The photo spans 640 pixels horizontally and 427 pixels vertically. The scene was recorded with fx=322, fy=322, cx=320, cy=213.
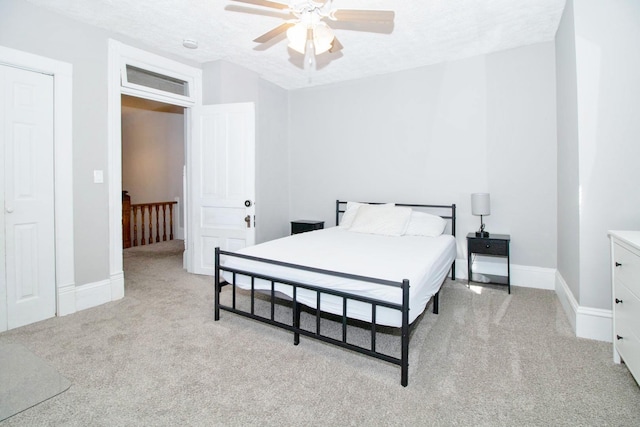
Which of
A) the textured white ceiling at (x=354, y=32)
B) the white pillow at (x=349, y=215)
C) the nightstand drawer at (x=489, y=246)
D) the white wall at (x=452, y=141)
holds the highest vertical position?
the textured white ceiling at (x=354, y=32)

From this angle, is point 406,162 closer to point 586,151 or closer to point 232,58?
point 586,151

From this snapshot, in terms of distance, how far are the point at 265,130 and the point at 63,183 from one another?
2.63m

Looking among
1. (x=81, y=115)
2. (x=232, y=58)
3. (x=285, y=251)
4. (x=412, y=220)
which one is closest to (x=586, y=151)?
(x=412, y=220)

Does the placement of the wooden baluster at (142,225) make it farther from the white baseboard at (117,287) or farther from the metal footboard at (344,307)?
the metal footboard at (344,307)

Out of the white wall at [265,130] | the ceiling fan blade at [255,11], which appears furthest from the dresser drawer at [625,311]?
the white wall at [265,130]

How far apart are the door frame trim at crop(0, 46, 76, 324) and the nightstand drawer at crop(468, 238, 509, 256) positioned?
4088 millimetres

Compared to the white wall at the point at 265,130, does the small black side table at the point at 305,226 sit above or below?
below

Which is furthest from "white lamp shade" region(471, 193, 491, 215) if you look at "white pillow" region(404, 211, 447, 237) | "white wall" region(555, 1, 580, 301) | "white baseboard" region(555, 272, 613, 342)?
"white baseboard" region(555, 272, 613, 342)

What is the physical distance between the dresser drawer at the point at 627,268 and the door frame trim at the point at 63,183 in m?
4.22

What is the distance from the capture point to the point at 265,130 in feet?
15.9

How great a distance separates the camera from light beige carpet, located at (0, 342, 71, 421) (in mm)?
1747

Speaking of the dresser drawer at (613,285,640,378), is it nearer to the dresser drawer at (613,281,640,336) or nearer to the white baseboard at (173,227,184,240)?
the dresser drawer at (613,281,640,336)

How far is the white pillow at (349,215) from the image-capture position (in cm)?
426

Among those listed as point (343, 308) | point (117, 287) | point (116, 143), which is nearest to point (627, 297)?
point (343, 308)
